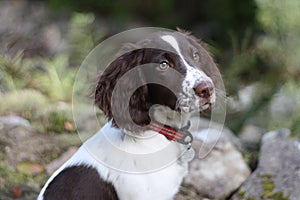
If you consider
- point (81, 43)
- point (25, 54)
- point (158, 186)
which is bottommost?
point (25, 54)

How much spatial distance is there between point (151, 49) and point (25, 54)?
5.64 metres

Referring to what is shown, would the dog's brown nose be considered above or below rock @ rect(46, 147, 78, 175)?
above

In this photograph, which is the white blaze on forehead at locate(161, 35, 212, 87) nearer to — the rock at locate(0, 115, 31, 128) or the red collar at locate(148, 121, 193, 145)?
the red collar at locate(148, 121, 193, 145)

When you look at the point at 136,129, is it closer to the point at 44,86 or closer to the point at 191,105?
the point at 191,105

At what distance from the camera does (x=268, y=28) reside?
6.81 m

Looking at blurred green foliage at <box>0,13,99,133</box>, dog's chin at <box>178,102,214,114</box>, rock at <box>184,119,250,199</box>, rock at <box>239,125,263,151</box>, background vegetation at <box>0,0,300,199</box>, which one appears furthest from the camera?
blurred green foliage at <box>0,13,99,133</box>

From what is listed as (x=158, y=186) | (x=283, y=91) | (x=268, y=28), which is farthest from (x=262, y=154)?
(x=268, y=28)

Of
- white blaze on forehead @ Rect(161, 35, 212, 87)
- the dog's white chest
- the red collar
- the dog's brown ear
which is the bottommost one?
the dog's white chest

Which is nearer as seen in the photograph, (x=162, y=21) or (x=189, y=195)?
(x=189, y=195)

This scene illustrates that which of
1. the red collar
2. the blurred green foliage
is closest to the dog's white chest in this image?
the red collar

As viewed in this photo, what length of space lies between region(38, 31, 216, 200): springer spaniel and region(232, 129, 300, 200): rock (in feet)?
3.59

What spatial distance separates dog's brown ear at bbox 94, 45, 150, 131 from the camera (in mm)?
3586

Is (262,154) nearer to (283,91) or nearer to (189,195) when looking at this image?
(189,195)

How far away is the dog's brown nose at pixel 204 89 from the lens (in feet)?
10.9
